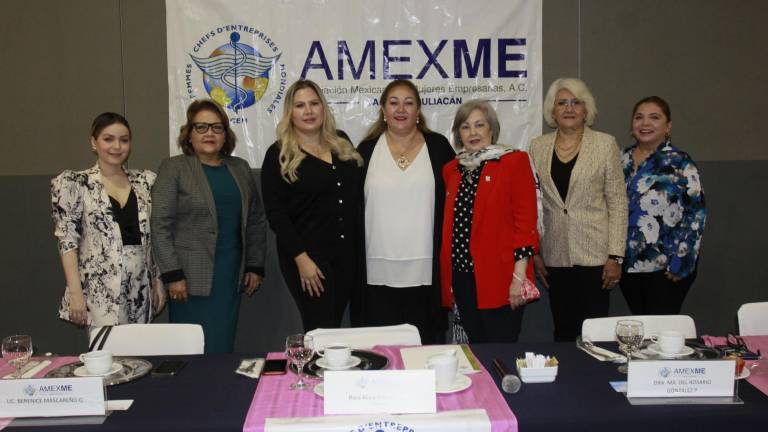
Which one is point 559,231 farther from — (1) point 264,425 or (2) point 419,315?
(1) point 264,425

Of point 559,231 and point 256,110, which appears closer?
point 559,231

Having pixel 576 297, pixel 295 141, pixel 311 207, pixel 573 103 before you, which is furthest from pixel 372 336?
pixel 573 103

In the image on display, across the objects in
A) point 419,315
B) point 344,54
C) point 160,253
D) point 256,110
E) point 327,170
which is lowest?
point 419,315

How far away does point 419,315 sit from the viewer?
9.82ft

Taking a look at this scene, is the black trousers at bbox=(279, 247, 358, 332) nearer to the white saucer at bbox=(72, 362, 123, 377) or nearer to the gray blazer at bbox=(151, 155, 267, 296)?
the gray blazer at bbox=(151, 155, 267, 296)

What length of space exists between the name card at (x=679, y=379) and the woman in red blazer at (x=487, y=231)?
1177 mm

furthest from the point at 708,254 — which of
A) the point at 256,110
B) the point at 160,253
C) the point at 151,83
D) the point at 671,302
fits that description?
the point at 151,83

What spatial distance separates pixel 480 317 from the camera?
9.11ft

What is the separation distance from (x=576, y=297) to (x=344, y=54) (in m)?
1.88

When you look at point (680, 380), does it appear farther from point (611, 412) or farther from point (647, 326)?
point (647, 326)

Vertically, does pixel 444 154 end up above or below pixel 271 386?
above

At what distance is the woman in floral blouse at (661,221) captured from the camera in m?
3.09

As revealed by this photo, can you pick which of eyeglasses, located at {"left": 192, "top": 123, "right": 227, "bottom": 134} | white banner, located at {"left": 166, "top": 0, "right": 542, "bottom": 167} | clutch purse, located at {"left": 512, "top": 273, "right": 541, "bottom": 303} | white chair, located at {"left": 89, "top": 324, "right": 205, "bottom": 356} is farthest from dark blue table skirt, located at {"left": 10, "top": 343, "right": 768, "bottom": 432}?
white banner, located at {"left": 166, "top": 0, "right": 542, "bottom": 167}

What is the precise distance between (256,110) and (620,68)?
2.18m
